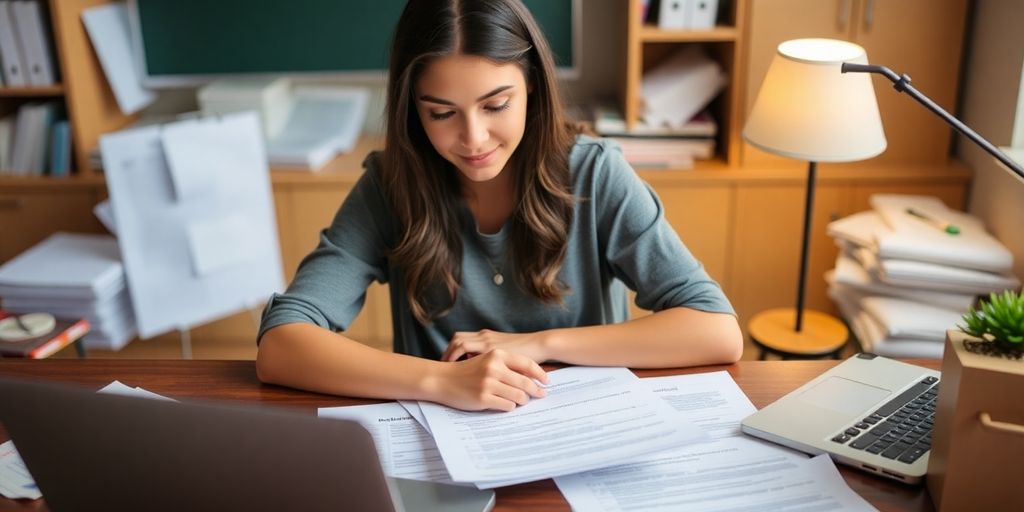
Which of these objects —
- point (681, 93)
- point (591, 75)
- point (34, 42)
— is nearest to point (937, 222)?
point (681, 93)

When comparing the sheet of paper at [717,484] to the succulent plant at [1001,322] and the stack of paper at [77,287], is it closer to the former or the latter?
the succulent plant at [1001,322]

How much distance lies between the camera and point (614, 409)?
1.17 metres

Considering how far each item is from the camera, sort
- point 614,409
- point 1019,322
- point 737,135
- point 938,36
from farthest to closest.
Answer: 1. point 737,135
2. point 938,36
3. point 614,409
4. point 1019,322

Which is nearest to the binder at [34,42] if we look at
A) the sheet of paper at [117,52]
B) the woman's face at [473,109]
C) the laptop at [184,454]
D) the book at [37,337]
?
the sheet of paper at [117,52]

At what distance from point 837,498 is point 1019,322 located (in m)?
0.26

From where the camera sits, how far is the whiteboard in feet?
8.39

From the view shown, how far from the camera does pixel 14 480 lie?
3.57 feet

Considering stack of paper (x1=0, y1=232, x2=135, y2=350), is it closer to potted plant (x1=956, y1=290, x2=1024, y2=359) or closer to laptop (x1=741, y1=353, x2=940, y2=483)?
laptop (x1=741, y1=353, x2=940, y2=483)

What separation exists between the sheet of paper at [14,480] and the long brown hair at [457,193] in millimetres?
615

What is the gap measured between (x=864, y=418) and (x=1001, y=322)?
0.26m

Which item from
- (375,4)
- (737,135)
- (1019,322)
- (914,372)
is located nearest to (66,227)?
(375,4)

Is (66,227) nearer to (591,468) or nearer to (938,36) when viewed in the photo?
(591,468)

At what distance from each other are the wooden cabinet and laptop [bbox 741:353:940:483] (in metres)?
1.49

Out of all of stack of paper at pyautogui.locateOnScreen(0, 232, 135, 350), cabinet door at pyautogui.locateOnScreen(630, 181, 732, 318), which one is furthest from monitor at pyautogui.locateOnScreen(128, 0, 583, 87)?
stack of paper at pyautogui.locateOnScreen(0, 232, 135, 350)
